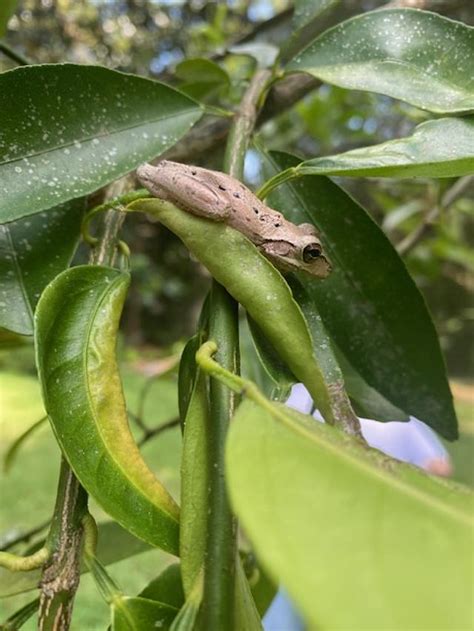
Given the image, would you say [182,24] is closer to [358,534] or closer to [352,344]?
[352,344]

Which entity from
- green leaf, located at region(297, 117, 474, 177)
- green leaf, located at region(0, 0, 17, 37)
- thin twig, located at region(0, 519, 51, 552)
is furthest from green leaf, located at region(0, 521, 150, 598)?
green leaf, located at region(0, 0, 17, 37)

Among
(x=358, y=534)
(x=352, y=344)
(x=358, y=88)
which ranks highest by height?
(x=358, y=88)

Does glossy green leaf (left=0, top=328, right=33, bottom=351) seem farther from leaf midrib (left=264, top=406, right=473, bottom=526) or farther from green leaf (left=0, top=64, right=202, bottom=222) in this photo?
leaf midrib (left=264, top=406, right=473, bottom=526)

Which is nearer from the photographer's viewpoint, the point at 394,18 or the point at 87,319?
the point at 87,319

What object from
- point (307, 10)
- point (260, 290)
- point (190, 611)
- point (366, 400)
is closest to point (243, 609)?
point (190, 611)

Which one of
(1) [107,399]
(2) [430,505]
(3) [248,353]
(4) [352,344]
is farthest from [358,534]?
(3) [248,353]

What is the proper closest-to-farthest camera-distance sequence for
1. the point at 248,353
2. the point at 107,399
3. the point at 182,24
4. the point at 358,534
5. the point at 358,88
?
the point at 358,534 < the point at 107,399 < the point at 358,88 < the point at 248,353 < the point at 182,24

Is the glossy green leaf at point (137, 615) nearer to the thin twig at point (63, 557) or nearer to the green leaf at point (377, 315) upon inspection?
the thin twig at point (63, 557)

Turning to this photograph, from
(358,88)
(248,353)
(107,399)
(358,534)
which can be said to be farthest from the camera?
(248,353)
